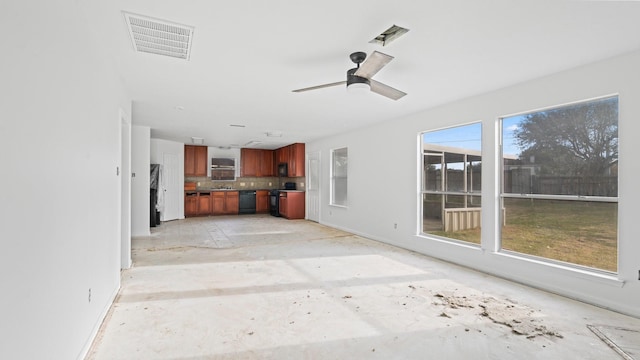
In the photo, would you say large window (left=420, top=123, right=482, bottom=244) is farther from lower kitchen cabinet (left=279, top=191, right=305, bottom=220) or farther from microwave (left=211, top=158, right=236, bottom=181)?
microwave (left=211, top=158, right=236, bottom=181)

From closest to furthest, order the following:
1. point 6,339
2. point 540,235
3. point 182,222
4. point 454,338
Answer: point 6,339 → point 454,338 → point 540,235 → point 182,222

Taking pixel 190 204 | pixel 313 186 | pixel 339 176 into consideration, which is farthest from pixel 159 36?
pixel 190 204

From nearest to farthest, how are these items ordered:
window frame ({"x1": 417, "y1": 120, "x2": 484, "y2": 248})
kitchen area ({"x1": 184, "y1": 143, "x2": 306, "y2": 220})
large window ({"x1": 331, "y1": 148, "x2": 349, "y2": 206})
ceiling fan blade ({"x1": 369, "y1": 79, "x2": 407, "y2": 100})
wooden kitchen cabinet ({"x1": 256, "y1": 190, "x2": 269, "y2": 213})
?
1. ceiling fan blade ({"x1": 369, "y1": 79, "x2": 407, "y2": 100})
2. window frame ({"x1": 417, "y1": 120, "x2": 484, "y2": 248})
3. large window ({"x1": 331, "y1": 148, "x2": 349, "y2": 206})
4. kitchen area ({"x1": 184, "y1": 143, "x2": 306, "y2": 220})
5. wooden kitchen cabinet ({"x1": 256, "y1": 190, "x2": 269, "y2": 213})

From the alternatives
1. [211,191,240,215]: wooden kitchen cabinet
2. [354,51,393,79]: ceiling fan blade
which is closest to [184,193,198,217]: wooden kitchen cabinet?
[211,191,240,215]: wooden kitchen cabinet

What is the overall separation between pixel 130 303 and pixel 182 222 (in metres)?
5.84

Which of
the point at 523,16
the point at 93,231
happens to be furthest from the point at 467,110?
the point at 93,231

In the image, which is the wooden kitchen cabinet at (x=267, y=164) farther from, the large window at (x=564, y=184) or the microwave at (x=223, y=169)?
the large window at (x=564, y=184)

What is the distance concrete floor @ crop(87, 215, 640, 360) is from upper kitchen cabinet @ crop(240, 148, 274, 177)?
20.5 ft

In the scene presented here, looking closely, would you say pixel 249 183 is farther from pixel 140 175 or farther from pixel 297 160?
pixel 140 175

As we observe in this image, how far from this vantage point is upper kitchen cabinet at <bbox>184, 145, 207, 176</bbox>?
32.2 feet

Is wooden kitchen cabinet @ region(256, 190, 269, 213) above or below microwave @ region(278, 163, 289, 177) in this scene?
below

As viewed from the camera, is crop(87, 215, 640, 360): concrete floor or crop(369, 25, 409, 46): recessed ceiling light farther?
crop(369, 25, 409, 46): recessed ceiling light

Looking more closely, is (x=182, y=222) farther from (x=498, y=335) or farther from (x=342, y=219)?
(x=498, y=335)

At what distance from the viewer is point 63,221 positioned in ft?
5.68
